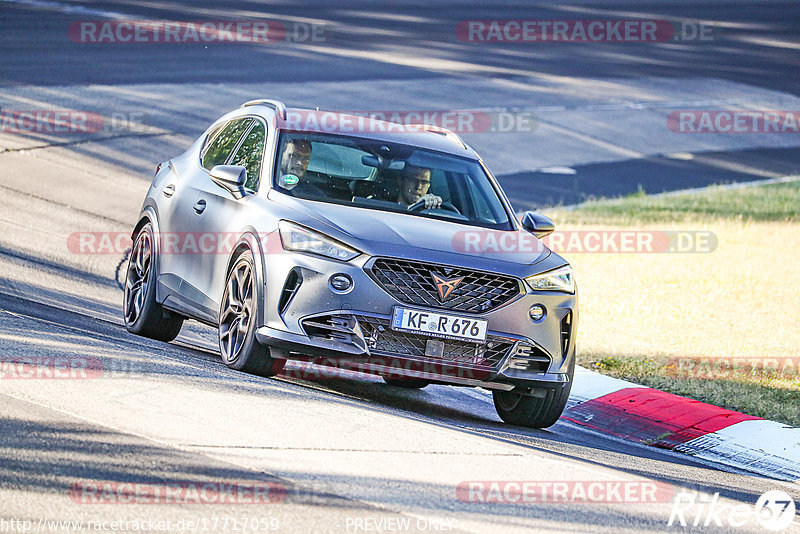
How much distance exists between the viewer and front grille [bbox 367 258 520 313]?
7.82 m

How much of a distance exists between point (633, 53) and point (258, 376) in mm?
31202

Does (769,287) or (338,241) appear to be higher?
(338,241)

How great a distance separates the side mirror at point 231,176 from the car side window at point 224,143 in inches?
38.0

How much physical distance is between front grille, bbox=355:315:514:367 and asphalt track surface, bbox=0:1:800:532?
0.42 m

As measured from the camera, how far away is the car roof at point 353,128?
9.29 metres

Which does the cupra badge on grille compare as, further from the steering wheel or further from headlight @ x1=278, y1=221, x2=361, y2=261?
the steering wheel

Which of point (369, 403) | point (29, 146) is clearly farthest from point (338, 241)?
point (29, 146)

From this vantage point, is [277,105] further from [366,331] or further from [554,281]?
[554,281]

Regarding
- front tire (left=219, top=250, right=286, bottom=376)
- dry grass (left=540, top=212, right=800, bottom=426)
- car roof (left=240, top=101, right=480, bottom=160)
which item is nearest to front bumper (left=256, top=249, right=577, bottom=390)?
front tire (left=219, top=250, right=286, bottom=376)

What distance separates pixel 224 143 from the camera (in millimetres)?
9891

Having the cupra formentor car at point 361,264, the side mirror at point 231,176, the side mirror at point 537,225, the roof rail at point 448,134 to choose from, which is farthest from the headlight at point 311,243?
the roof rail at point 448,134

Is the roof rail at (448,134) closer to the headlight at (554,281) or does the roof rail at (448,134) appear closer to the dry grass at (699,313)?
the headlight at (554,281)

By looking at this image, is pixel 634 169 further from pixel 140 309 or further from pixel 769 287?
pixel 140 309

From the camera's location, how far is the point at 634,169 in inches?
942
